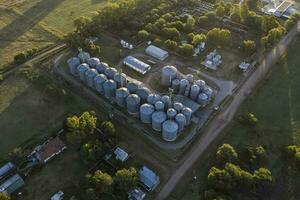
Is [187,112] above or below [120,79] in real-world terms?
below

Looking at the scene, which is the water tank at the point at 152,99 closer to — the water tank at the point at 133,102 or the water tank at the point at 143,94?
the water tank at the point at 143,94

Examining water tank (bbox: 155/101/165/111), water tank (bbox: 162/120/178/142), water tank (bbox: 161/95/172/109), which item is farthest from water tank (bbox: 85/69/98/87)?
water tank (bbox: 162/120/178/142)

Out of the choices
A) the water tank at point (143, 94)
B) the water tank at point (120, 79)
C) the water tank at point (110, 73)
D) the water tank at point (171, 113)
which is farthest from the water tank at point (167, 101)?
the water tank at point (110, 73)

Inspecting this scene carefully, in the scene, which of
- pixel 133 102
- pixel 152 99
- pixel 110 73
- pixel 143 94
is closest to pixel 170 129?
pixel 152 99

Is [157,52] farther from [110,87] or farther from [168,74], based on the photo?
[110,87]

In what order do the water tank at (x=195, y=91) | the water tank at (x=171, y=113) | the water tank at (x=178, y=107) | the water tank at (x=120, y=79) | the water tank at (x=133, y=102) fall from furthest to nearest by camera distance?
1. the water tank at (x=120, y=79)
2. the water tank at (x=195, y=91)
3. the water tank at (x=133, y=102)
4. the water tank at (x=178, y=107)
5. the water tank at (x=171, y=113)

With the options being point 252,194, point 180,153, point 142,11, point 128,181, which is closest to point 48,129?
point 128,181

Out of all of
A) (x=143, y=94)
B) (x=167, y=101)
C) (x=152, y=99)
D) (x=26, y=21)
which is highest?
(x=167, y=101)
